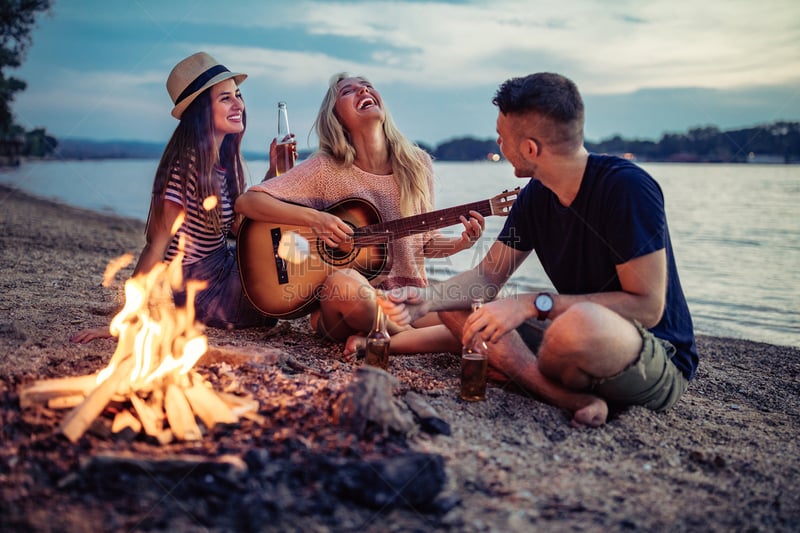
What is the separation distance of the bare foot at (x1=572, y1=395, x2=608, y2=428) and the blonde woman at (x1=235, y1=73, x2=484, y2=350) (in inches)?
52.0

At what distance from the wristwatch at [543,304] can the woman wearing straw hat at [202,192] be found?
236 cm

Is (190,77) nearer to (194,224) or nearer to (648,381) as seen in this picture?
(194,224)

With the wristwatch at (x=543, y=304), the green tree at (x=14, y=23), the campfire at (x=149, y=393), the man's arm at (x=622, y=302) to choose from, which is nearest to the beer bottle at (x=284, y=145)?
the campfire at (x=149, y=393)

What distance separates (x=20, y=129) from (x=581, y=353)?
103ft

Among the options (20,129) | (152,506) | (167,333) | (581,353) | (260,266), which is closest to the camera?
(152,506)

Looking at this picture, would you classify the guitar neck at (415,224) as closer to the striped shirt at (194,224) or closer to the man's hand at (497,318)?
the striped shirt at (194,224)

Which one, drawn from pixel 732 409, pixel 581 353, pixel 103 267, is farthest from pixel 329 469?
pixel 103 267

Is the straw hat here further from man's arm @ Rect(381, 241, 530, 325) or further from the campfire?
man's arm @ Rect(381, 241, 530, 325)

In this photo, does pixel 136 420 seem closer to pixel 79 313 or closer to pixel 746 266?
pixel 79 313

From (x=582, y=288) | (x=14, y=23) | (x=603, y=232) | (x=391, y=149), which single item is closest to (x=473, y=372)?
(x=582, y=288)

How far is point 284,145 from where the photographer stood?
4.90 metres

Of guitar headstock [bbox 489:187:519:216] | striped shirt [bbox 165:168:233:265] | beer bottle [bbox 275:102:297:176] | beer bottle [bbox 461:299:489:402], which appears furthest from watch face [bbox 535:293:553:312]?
beer bottle [bbox 275:102:297:176]

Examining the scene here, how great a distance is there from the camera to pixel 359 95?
4.45 m

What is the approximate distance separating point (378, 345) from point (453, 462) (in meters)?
1.25
